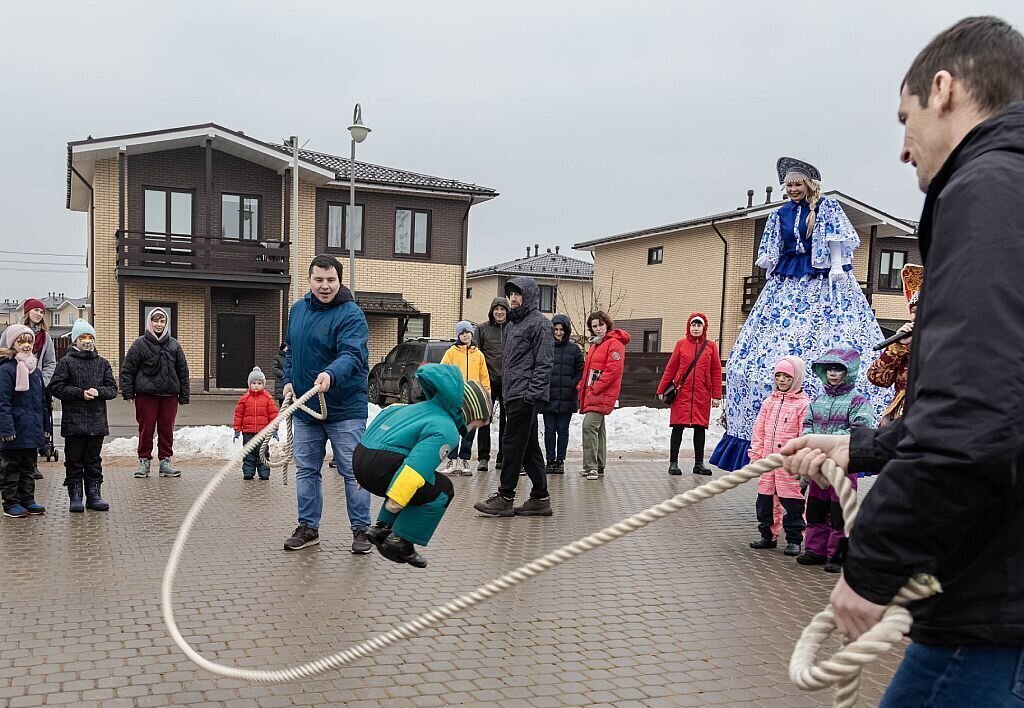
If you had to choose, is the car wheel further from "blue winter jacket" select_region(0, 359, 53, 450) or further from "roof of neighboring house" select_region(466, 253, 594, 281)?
"roof of neighboring house" select_region(466, 253, 594, 281)

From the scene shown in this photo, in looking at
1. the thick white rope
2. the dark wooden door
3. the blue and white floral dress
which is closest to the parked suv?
the dark wooden door

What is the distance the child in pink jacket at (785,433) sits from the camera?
667 cm

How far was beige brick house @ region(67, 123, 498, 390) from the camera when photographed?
25.0 m

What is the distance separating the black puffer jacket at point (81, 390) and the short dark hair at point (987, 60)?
25.2 feet

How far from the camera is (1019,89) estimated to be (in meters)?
1.72

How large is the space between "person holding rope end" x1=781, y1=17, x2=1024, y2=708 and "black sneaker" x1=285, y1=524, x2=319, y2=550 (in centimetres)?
539

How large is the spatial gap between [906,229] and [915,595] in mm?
32612

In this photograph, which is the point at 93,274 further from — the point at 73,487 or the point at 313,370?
the point at 313,370

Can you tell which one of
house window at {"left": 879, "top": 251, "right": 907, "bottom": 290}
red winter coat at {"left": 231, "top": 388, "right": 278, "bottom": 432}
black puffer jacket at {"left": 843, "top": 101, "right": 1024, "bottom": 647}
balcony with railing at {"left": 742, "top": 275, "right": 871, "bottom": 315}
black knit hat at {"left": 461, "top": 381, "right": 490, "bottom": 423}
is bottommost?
red winter coat at {"left": 231, "top": 388, "right": 278, "bottom": 432}

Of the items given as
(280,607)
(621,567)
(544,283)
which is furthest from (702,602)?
(544,283)

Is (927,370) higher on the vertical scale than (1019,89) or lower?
lower

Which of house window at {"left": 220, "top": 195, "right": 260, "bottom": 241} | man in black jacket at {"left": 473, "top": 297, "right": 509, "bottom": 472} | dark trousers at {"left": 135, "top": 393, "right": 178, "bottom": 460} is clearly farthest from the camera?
house window at {"left": 220, "top": 195, "right": 260, "bottom": 241}

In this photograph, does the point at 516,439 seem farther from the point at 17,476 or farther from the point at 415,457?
the point at 17,476

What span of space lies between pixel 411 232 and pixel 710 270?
11.2 metres
